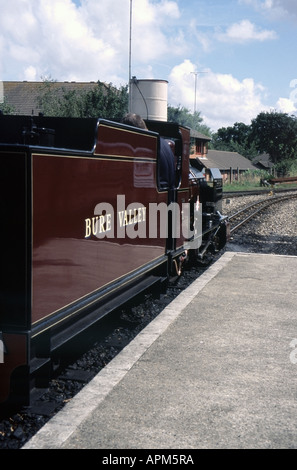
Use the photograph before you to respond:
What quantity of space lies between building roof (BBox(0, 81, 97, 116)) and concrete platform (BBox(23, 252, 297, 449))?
1328 inches

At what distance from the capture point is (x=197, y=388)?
13.9ft

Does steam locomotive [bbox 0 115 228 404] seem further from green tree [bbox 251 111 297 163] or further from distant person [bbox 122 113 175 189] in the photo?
green tree [bbox 251 111 297 163]

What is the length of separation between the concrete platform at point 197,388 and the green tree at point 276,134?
9832 centimetres

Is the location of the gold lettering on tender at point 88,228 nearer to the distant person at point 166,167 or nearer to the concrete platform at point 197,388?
the concrete platform at point 197,388

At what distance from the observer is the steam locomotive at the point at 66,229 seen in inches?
133

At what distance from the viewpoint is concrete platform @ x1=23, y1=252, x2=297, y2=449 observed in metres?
3.44

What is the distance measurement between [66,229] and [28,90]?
39.2m

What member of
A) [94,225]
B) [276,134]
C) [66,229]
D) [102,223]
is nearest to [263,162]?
[276,134]

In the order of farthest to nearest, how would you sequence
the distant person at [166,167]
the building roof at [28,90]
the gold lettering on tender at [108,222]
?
1. the building roof at [28,90]
2. the distant person at [166,167]
3. the gold lettering on tender at [108,222]

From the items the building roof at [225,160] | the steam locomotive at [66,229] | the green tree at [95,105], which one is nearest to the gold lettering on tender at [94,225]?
the steam locomotive at [66,229]

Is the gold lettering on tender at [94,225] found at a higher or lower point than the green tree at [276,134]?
lower

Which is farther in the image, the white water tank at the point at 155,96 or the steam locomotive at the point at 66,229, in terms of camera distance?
the white water tank at the point at 155,96

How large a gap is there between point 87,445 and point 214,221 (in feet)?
25.4
